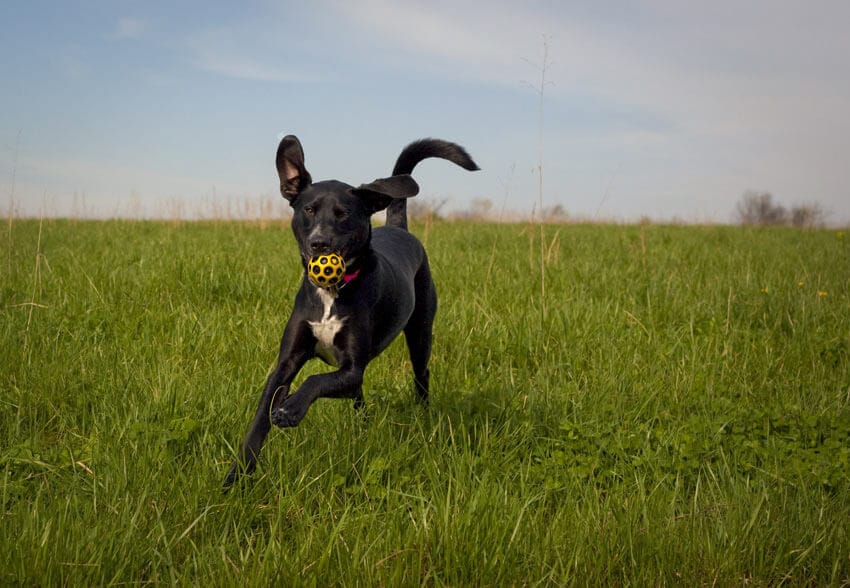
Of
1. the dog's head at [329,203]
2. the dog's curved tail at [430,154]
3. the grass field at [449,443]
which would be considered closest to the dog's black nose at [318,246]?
the dog's head at [329,203]

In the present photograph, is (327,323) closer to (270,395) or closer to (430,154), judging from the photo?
(270,395)

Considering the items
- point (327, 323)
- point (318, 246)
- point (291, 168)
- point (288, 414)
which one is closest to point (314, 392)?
point (288, 414)

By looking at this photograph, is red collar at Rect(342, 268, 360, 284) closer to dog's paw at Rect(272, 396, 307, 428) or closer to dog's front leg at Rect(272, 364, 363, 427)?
dog's front leg at Rect(272, 364, 363, 427)

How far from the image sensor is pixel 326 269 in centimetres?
304

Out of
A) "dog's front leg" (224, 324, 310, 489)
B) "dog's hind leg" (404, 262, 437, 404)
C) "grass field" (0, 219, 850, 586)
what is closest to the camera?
"grass field" (0, 219, 850, 586)

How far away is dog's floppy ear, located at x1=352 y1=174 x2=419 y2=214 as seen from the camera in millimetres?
3346

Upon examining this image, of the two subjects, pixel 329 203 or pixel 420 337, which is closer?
pixel 329 203

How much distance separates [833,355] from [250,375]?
14.9ft

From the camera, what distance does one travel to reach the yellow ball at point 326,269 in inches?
120

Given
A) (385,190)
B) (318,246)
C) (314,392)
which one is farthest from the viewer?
(385,190)

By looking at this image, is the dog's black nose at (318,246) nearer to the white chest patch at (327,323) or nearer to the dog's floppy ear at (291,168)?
the white chest patch at (327,323)

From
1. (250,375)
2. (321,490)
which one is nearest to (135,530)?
(321,490)

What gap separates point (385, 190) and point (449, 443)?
4.54ft

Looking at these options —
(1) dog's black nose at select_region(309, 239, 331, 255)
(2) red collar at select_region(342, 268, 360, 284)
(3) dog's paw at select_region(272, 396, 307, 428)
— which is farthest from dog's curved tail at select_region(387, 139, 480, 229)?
(3) dog's paw at select_region(272, 396, 307, 428)
